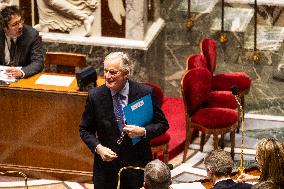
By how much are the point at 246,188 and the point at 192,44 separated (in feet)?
14.2

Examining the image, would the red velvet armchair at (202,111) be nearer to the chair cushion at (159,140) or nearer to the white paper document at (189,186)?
the chair cushion at (159,140)

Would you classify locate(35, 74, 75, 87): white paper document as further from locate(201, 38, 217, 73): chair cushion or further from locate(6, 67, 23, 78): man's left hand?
locate(201, 38, 217, 73): chair cushion

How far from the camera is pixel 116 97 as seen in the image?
4871mm

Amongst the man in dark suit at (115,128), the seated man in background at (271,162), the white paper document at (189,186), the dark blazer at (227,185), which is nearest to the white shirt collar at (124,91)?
the man in dark suit at (115,128)

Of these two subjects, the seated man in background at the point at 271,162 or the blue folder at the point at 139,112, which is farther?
the blue folder at the point at 139,112

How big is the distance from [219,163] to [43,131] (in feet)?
8.84

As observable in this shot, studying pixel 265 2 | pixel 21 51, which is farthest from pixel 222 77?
pixel 21 51

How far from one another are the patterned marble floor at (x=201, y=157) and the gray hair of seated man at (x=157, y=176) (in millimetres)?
2740

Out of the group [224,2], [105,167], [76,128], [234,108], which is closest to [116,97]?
[105,167]

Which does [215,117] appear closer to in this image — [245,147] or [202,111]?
[202,111]

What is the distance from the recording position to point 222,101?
7.48 metres

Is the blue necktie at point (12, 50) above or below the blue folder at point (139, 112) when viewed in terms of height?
above

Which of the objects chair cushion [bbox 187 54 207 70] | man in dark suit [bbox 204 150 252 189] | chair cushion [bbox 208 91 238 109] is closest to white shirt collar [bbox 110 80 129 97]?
man in dark suit [bbox 204 150 252 189]

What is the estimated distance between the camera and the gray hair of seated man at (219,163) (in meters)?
4.35
